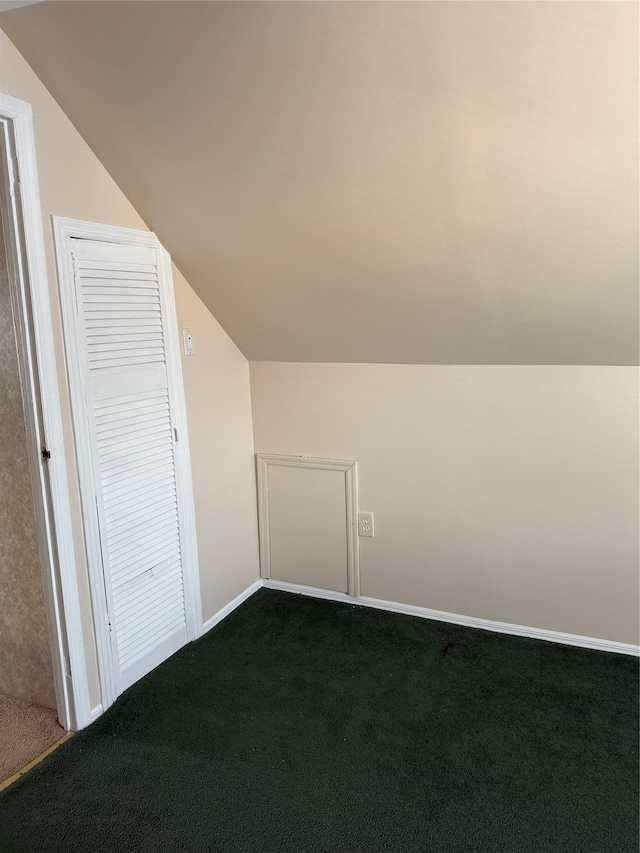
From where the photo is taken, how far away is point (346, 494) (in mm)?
3061

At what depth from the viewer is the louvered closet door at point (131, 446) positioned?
2264 millimetres

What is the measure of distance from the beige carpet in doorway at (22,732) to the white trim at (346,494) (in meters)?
1.28

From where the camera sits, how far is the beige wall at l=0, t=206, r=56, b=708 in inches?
85.2

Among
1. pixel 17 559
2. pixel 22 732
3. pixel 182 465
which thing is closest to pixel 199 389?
pixel 182 465

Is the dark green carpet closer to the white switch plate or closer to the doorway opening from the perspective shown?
the doorway opening

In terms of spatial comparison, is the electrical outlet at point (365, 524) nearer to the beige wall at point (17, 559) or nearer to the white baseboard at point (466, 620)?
the white baseboard at point (466, 620)

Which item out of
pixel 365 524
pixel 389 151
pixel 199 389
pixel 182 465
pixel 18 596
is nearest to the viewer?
pixel 389 151

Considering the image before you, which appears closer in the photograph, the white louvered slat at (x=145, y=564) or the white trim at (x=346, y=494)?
the white louvered slat at (x=145, y=564)

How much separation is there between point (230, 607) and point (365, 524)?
77cm

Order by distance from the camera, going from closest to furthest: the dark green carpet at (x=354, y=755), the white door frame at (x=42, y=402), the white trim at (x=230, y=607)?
the dark green carpet at (x=354, y=755), the white door frame at (x=42, y=402), the white trim at (x=230, y=607)

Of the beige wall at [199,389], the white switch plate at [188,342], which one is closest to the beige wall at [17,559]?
the beige wall at [199,389]

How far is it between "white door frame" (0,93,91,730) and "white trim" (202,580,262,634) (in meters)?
0.73

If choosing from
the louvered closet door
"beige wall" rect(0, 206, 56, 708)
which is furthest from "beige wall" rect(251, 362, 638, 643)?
"beige wall" rect(0, 206, 56, 708)

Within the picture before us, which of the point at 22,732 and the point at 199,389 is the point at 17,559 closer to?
the point at 22,732
